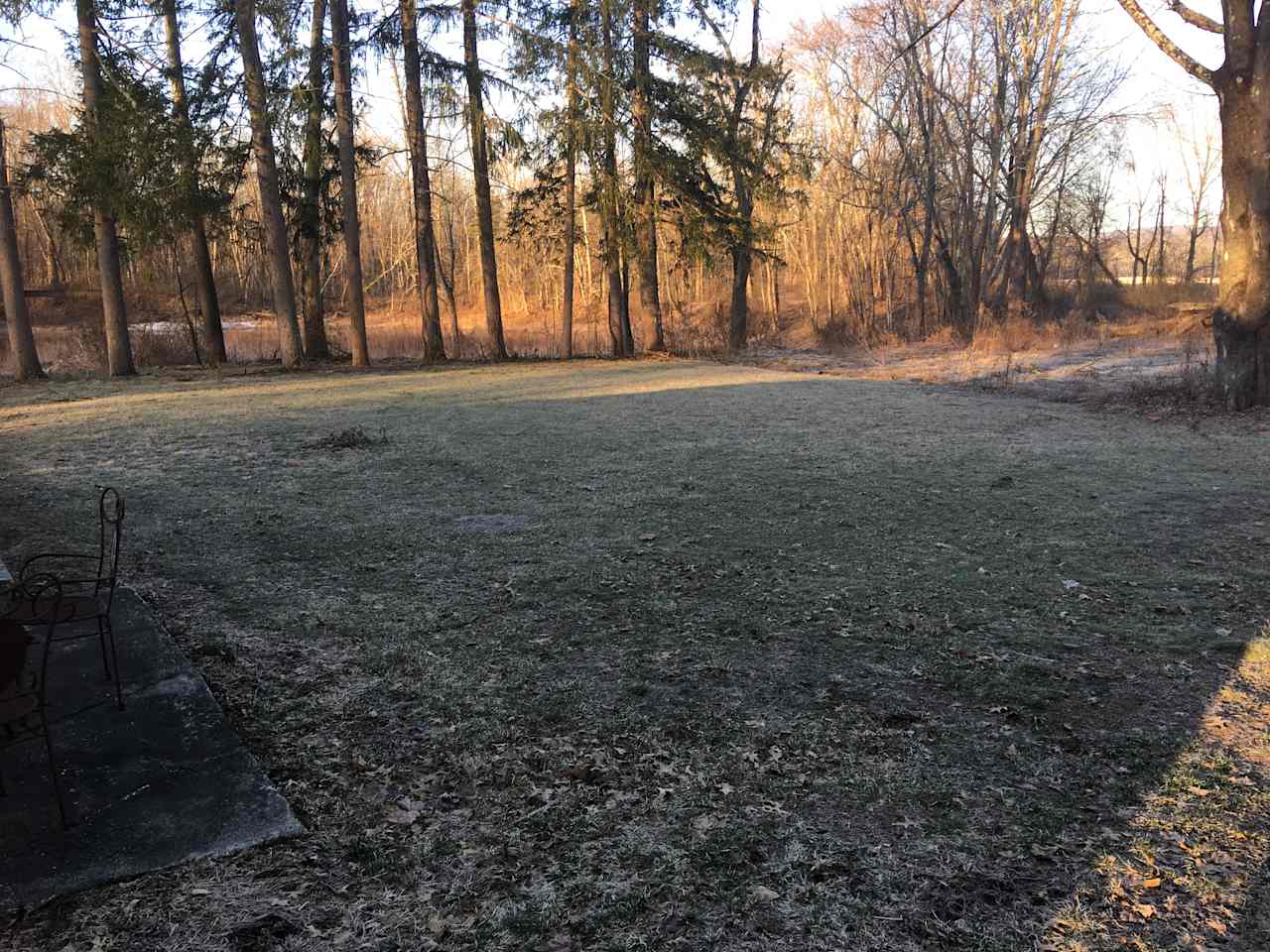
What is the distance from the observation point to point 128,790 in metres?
2.39

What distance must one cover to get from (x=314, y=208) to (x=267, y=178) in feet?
10.9

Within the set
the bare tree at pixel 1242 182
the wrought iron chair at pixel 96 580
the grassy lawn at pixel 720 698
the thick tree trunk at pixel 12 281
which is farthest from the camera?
the thick tree trunk at pixel 12 281

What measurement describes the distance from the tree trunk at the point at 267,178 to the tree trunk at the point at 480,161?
4271 millimetres

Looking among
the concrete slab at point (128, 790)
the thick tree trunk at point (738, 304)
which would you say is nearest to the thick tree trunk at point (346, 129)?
the thick tree trunk at point (738, 304)

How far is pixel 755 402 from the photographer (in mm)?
12344

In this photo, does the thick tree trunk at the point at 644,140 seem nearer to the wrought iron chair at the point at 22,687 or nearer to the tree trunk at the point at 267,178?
the tree trunk at the point at 267,178

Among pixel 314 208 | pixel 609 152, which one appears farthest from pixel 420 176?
pixel 609 152

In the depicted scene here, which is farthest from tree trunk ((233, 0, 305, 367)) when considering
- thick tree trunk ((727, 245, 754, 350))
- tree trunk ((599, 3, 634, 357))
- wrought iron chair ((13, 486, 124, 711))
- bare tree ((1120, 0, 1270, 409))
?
bare tree ((1120, 0, 1270, 409))

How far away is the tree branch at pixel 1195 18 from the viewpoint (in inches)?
365

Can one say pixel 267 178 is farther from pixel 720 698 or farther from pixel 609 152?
pixel 720 698

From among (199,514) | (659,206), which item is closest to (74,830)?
(199,514)

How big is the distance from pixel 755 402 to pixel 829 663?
29.8 feet

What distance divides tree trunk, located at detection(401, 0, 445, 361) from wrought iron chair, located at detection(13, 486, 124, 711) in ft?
46.9

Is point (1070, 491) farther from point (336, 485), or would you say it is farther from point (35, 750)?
point (35, 750)
